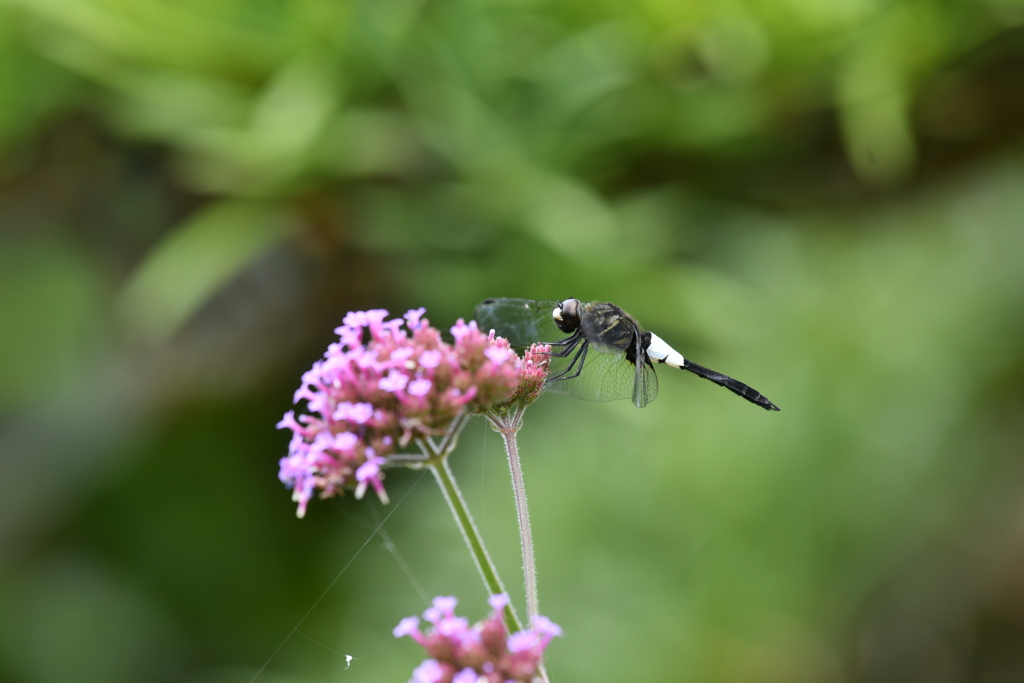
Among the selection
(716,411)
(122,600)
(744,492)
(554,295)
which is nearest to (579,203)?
(554,295)

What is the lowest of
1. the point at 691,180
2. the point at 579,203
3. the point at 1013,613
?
the point at 1013,613

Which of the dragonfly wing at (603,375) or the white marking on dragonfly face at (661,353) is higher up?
the white marking on dragonfly face at (661,353)

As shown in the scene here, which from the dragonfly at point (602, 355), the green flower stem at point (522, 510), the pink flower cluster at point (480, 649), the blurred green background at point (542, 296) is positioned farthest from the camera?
the blurred green background at point (542, 296)

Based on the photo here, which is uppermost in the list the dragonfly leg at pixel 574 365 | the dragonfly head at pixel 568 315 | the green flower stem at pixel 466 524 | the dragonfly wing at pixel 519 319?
the dragonfly wing at pixel 519 319

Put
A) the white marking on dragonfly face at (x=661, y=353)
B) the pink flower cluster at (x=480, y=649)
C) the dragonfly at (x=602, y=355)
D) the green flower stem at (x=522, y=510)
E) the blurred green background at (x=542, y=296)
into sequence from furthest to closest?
1. the blurred green background at (x=542, y=296)
2. the white marking on dragonfly face at (x=661, y=353)
3. the dragonfly at (x=602, y=355)
4. the green flower stem at (x=522, y=510)
5. the pink flower cluster at (x=480, y=649)

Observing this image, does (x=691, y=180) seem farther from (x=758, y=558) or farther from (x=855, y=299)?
(x=758, y=558)

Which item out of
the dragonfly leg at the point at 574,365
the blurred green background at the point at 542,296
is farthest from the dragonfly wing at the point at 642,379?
the blurred green background at the point at 542,296

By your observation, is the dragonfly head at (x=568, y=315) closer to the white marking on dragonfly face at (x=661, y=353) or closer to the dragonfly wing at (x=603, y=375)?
the dragonfly wing at (x=603, y=375)

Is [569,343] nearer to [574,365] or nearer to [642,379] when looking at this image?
[574,365]
